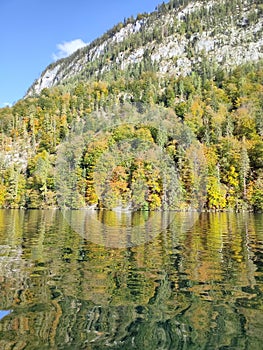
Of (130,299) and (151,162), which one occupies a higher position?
(151,162)

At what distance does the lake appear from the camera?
7.96 meters

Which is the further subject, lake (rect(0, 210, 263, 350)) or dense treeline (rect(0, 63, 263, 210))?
dense treeline (rect(0, 63, 263, 210))

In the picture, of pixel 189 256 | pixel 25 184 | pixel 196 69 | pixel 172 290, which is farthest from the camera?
pixel 196 69

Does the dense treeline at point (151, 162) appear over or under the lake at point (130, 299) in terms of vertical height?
over

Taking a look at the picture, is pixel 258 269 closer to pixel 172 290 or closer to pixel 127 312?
pixel 172 290

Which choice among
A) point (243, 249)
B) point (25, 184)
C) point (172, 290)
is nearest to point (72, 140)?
point (25, 184)

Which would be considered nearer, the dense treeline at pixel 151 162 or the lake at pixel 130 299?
the lake at pixel 130 299

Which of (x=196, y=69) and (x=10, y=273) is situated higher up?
(x=196, y=69)

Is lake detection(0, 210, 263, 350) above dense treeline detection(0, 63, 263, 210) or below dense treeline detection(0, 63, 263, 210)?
below

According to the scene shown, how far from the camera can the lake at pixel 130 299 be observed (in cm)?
796

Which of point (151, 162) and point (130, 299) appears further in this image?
point (151, 162)

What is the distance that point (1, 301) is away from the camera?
10477 mm

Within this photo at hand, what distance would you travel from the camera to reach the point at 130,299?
10.9 metres

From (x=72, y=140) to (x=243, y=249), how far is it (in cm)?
8594
